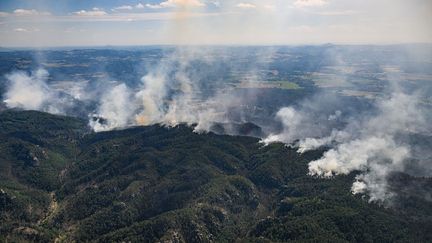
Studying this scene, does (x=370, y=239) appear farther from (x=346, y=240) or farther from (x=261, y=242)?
(x=261, y=242)

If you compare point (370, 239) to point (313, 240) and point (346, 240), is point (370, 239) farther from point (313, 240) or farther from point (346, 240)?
point (313, 240)

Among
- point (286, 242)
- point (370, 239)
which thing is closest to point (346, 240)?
point (370, 239)

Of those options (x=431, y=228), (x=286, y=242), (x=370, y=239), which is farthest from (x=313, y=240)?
(x=431, y=228)

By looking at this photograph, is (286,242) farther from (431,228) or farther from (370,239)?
(431,228)

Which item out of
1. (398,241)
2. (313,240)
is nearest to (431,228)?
(398,241)

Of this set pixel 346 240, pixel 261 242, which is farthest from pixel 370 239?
pixel 261 242

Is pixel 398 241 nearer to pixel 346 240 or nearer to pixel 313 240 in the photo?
pixel 346 240
